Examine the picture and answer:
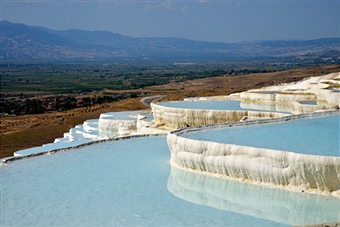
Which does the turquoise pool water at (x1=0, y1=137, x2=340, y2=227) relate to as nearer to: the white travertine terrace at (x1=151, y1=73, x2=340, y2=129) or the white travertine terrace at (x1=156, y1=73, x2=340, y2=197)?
the white travertine terrace at (x1=156, y1=73, x2=340, y2=197)

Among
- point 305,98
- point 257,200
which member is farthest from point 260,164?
point 305,98

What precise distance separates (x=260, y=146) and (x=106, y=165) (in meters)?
3.24

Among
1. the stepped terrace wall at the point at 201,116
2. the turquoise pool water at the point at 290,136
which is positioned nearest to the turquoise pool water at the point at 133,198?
the turquoise pool water at the point at 290,136

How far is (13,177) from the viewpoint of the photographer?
11305mm

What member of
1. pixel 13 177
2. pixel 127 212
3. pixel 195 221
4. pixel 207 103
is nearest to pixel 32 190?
pixel 13 177

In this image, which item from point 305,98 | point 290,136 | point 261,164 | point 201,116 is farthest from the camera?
point 305,98

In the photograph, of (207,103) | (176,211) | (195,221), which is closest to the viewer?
(195,221)

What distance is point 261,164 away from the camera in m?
9.04

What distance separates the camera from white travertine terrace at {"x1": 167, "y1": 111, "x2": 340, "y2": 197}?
8.30 meters

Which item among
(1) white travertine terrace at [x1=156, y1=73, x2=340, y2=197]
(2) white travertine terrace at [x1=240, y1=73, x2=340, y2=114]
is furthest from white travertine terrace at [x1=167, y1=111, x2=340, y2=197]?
(2) white travertine terrace at [x1=240, y1=73, x2=340, y2=114]

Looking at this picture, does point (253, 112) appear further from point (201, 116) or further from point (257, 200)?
point (257, 200)

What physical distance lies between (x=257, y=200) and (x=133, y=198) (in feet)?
6.24

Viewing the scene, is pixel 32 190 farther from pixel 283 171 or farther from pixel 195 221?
pixel 283 171

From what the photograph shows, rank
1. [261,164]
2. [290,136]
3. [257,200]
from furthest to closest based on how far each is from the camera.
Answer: [290,136], [261,164], [257,200]
